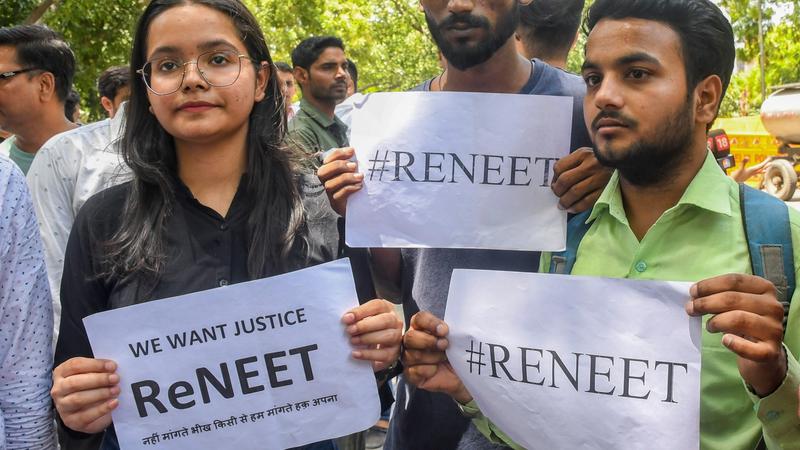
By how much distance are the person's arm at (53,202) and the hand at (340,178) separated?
1554mm

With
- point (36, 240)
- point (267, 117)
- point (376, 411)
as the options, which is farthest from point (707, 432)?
point (36, 240)

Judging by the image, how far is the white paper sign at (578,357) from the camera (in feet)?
5.97

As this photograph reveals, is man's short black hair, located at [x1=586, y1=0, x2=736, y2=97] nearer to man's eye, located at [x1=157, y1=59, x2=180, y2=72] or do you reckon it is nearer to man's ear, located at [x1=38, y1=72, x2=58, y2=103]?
man's eye, located at [x1=157, y1=59, x2=180, y2=72]

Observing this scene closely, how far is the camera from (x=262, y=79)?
7.64 feet

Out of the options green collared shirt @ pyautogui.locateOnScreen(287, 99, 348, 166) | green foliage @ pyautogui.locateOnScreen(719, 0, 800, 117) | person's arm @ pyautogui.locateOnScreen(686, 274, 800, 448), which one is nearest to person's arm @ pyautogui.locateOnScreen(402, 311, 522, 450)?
person's arm @ pyautogui.locateOnScreen(686, 274, 800, 448)

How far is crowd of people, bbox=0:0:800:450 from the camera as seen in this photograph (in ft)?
5.97

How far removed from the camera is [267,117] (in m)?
2.34

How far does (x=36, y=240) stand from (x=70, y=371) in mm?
334

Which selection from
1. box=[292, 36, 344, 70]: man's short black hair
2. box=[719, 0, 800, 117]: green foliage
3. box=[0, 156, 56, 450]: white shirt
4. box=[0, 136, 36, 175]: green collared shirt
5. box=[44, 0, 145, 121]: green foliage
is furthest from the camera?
box=[719, 0, 800, 117]: green foliage

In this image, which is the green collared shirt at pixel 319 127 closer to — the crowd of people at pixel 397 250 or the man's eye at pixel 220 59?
the crowd of people at pixel 397 250

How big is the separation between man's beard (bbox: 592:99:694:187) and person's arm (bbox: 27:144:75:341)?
2234mm

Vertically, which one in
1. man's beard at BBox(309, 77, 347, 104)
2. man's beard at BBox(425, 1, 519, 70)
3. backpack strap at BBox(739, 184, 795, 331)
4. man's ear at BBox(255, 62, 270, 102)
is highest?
man's beard at BBox(425, 1, 519, 70)

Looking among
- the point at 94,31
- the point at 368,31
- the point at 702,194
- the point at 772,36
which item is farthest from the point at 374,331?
the point at 772,36

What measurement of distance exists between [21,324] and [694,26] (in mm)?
1617
